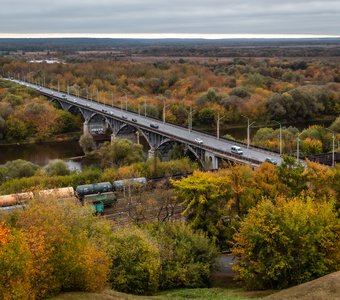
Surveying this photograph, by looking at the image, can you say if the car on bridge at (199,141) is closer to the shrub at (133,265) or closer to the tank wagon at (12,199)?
the tank wagon at (12,199)

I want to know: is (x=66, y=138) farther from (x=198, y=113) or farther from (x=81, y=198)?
(x=81, y=198)

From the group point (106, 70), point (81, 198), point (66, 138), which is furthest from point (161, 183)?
point (106, 70)

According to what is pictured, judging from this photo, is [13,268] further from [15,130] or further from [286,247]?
[15,130]

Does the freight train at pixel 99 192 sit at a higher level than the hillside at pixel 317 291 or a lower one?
lower

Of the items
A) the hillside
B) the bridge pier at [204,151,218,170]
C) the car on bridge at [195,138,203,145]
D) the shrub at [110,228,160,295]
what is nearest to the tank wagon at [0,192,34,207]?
the shrub at [110,228,160,295]

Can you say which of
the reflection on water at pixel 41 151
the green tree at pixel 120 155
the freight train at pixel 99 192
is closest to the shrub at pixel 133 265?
the freight train at pixel 99 192

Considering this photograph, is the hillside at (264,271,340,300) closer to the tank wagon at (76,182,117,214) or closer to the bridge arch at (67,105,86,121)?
the tank wagon at (76,182,117,214)

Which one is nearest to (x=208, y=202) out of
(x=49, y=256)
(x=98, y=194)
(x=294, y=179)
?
(x=294, y=179)
